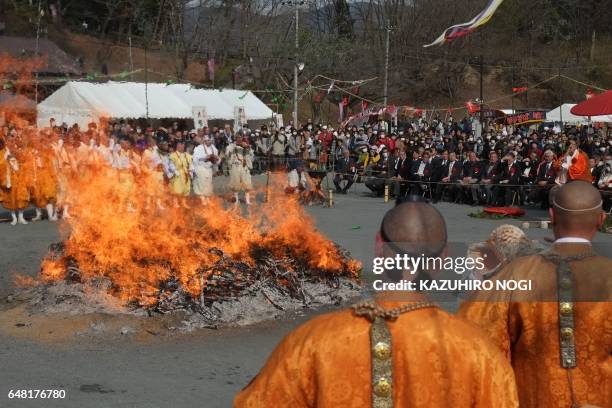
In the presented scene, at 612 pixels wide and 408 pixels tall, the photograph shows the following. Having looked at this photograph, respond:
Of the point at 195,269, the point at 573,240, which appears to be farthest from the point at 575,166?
the point at 573,240

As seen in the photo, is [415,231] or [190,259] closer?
[415,231]

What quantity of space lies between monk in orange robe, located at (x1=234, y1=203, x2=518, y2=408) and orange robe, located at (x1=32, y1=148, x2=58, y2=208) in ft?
49.0

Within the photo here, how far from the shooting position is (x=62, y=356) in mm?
7895

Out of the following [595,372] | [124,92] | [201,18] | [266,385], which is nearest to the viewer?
[266,385]

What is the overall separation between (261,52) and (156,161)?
3161cm

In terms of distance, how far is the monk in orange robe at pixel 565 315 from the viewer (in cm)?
322

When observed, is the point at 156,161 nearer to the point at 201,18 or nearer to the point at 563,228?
the point at 563,228

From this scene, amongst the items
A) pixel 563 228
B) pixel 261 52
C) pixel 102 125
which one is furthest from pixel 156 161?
pixel 261 52

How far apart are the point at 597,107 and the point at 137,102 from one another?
18.5 meters

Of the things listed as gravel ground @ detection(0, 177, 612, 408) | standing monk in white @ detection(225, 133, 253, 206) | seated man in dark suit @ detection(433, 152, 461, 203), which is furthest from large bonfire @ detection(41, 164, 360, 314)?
seated man in dark suit @ detection(433, 152, 461, 203)

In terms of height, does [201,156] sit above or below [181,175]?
above

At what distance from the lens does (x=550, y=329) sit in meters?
3.28

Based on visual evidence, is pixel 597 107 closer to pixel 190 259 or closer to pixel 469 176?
pixel 469 176

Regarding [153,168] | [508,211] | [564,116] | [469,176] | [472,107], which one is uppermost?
[472,107]
